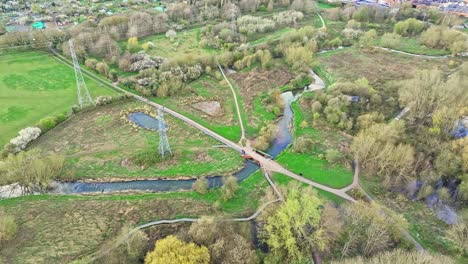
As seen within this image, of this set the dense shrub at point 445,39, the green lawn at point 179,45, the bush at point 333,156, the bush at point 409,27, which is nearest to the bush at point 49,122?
the green lawn at point 179,45

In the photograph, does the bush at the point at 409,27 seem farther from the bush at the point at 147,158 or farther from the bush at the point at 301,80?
the bush at the point at 147,158

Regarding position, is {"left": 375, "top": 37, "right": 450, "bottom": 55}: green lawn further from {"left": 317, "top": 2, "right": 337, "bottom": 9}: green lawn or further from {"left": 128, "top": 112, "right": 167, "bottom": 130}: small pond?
{"left": 128, "top": 112, "right": 167, "bottom": 130}: small pond

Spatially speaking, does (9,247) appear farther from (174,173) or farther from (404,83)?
(404,83)

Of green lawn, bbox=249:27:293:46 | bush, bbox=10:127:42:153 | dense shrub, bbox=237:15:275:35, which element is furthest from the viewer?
dense shrub, bbox=237:15:275:35

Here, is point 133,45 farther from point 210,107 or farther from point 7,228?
point 7,228

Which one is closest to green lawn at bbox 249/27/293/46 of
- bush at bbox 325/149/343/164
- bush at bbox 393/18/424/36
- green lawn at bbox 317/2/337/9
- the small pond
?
green lawn at bbox 317/2/337/9

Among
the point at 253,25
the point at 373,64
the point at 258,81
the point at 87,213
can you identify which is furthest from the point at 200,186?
the point at 253,25
